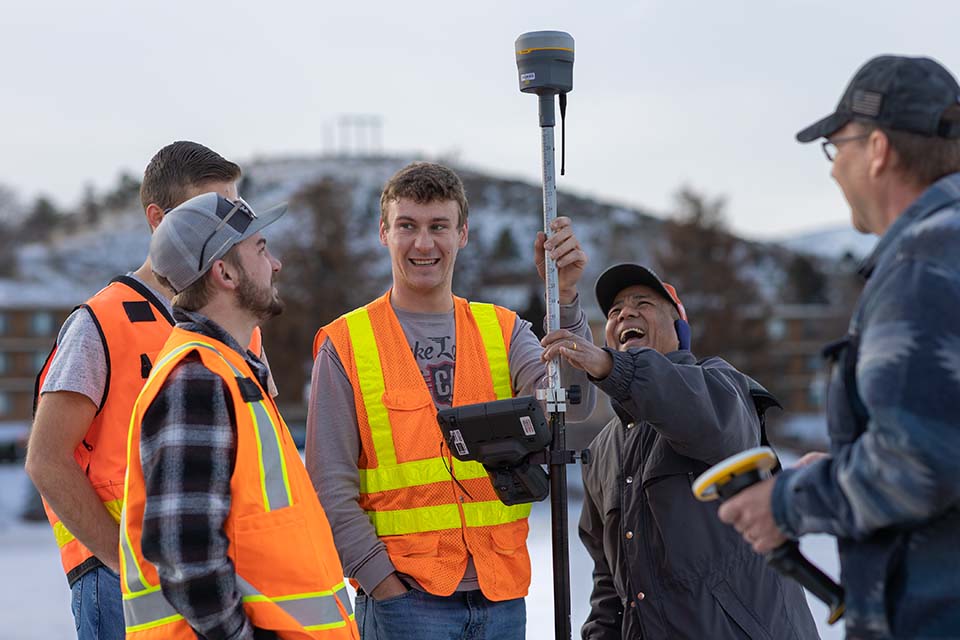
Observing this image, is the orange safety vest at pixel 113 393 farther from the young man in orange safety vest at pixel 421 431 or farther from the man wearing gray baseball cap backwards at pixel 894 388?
the man wearing gray baseball cap backwards at pixel 894 388

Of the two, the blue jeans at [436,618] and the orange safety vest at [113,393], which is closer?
the orange safety vest at [113,393]

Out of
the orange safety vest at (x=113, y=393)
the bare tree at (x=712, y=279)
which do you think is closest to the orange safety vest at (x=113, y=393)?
the orange safety vest at (x=113, y=393)

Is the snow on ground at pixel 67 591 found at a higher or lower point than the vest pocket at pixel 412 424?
lower

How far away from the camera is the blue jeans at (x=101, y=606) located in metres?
3.06

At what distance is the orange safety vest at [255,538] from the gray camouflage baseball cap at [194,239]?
182 mm

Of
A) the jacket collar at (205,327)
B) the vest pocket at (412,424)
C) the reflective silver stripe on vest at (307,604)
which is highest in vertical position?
the jacket collar at (205,327)

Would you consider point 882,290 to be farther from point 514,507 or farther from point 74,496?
point 74,496

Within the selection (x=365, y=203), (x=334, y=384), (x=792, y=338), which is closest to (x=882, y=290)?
(x=334, y=384)

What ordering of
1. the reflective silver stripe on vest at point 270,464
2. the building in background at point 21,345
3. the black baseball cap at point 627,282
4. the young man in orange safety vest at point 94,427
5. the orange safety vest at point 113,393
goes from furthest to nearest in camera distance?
the building in background at point 21,345, the black baseball cap at point 627,282, the orange safety vest at point 113,393, the young man in orange safety vest at point 94,427, the reflective silver stripe on vest at point 270,464

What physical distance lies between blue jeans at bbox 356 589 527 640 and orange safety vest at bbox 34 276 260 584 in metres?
0.79

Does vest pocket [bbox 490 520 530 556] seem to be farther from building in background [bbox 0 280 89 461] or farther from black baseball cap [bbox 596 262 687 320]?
building in background [bbox 0 280 89 461]

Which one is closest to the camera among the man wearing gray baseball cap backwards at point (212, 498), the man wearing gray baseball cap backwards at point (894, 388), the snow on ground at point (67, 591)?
the man wearing gray baseball cap backwards at point (894, 388)

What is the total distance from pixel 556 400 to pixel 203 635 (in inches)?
48.3

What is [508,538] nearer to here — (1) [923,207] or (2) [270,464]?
(2) [270,464]
